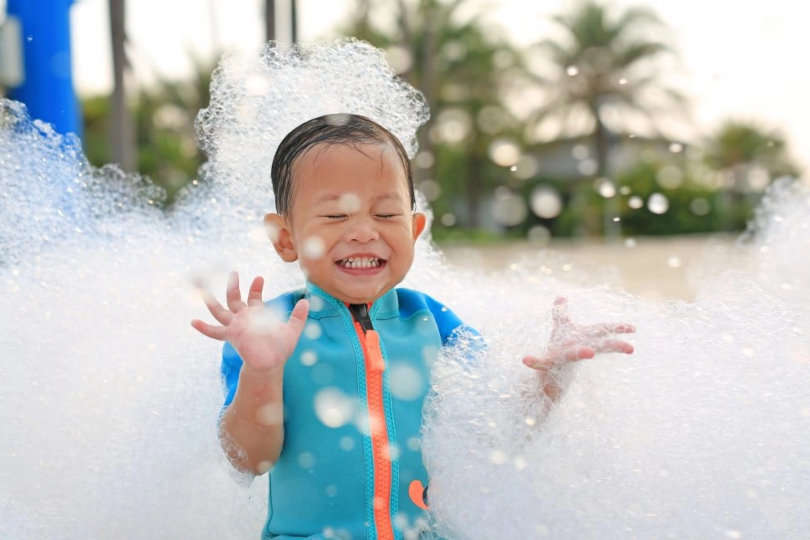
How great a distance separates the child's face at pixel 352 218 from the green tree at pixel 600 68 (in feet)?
71.4

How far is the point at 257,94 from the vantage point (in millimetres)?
1917

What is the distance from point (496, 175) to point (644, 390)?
82.8 feet

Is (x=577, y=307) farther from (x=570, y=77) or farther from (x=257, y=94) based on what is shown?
(x=570, y=77)

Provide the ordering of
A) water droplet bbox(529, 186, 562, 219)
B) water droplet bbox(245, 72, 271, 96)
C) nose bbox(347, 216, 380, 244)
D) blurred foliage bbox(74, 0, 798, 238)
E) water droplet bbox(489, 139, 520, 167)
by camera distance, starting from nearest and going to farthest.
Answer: nose bbox(347, 216, 380, 244) → water droplet bbox(245, 72, 271, 96) → blurred foliage bbox(74, 0, 798, 238) → water droplet bbox(489, 139, 520, 167) → water droplet bbox(529, 186, 562, 219)

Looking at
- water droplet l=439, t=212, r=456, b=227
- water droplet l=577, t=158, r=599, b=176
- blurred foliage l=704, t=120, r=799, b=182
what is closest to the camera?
water droplet l=439, t=212, r=456, b=227

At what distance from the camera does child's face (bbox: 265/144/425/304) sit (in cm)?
133

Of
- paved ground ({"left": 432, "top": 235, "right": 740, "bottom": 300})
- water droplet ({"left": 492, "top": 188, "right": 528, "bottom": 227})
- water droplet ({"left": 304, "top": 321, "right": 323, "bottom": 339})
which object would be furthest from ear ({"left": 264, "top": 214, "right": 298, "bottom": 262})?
water droplet ({"left": 492, "top": 188, "right": 528, "bottom": 227})

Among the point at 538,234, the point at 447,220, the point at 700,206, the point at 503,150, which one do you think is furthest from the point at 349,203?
the point at 503,150

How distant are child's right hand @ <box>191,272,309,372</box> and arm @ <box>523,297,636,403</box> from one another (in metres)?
0.33

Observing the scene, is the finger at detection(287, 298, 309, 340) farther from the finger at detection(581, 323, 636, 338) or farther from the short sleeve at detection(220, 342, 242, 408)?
the finger at detection(581, 323, 636, 338)

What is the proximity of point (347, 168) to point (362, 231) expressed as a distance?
0.10 m

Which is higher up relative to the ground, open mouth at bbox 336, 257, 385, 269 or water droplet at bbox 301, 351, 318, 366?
open mouth at bbox 336, 257, 385, 269

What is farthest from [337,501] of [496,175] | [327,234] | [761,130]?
[761,130]

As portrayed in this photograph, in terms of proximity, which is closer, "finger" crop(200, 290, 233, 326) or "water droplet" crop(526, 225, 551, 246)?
"finger" crop(200, 290, 233, 326)
